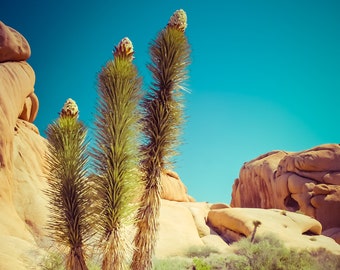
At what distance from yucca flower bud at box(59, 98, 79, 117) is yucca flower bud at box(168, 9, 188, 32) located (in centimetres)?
263

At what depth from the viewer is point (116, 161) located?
5.59 metres

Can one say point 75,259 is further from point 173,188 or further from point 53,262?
point 173,188

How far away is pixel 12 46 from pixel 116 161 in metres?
11.7

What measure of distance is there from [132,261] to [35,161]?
934 cm

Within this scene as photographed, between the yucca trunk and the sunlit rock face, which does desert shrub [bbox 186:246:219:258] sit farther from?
the sunlit rock face

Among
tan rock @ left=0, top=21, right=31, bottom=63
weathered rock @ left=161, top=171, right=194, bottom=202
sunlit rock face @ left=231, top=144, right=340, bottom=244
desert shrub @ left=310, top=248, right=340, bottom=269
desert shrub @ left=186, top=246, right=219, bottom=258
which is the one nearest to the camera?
desert shrub @ left=310, top=248, right=340, bottom=269

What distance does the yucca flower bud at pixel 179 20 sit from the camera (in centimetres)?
679

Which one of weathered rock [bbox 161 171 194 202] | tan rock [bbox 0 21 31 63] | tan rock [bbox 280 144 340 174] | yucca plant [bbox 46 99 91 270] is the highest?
tan rock [bbox 0 21 31 63]

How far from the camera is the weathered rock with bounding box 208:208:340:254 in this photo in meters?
16.8

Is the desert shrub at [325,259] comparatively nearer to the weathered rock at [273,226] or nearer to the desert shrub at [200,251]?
the weathered rock at [273,226]

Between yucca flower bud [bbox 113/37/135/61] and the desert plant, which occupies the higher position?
yucca flower bud [bbox 113/37/135/61]

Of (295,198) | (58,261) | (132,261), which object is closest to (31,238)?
(58,261)

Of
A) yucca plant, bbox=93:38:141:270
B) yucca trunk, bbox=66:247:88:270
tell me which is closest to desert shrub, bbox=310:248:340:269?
yucca plant, bbox=93:38:141:270

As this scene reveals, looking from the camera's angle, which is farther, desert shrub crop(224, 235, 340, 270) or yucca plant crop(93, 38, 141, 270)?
desert shrub crop(224, 235, 340, 270)
